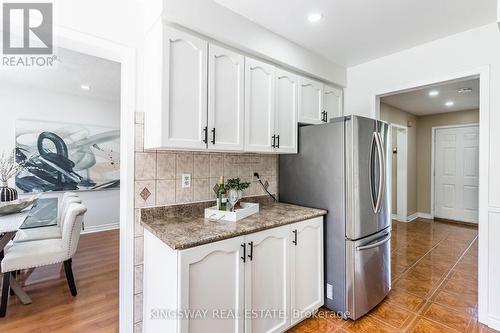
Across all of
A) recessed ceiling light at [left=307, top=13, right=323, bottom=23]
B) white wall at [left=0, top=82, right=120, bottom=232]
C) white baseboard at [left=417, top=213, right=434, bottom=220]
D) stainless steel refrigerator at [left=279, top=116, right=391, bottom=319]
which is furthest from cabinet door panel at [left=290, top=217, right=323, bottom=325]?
white baseboard at [left=417, top=213, right=434, bottom=220]

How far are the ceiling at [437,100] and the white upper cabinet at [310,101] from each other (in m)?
1.80

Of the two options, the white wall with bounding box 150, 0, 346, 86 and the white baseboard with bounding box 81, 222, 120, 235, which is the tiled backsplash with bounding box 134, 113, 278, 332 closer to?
the white wall with bounding box 150, 0, 346, 86

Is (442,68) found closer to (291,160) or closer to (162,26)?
(291,160)

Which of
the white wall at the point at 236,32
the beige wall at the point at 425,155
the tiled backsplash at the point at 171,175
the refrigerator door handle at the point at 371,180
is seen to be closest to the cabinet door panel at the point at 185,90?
the white wall at the point at 236,32

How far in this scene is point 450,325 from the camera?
1889 mm

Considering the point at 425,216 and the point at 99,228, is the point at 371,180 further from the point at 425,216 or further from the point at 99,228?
the point at 425,216

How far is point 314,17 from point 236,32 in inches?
25.3

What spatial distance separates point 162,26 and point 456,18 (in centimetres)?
225

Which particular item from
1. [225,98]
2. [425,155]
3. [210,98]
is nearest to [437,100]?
[425,155]

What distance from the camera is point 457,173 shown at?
201 inches

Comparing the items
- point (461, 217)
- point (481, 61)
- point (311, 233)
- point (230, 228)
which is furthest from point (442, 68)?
point (461, 217)

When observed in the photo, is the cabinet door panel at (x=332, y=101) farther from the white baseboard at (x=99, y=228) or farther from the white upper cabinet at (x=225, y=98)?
the white baseboard at (x=99, y=228)

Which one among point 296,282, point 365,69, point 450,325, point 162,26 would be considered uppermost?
point 365,69

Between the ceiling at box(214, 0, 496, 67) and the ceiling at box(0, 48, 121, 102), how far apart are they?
184cm
